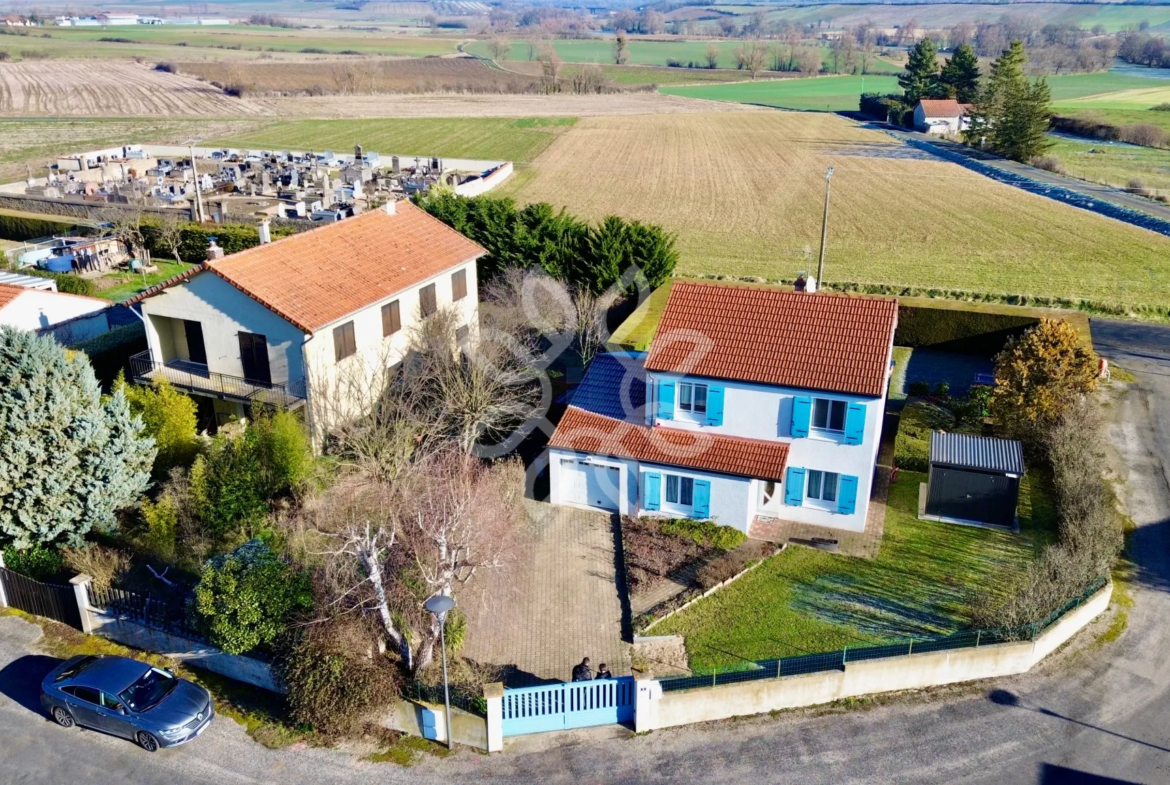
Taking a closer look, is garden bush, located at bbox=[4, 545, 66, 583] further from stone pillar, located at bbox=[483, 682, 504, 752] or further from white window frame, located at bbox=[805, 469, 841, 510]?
white window frame, located at bbox=[805, 469, 841, 510]

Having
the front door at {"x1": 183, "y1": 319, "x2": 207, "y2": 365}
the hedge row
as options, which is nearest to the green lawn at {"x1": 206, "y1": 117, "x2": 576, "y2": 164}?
the hedge row

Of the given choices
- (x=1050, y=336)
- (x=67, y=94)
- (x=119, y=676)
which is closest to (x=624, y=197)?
(x=1050, y=336)

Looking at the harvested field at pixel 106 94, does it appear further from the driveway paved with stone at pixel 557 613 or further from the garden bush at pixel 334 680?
the garden bush at pixel 334 680

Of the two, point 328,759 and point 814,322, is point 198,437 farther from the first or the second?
point 814,322

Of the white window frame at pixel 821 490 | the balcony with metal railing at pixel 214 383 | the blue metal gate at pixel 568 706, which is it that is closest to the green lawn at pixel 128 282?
the balcony with metal railing at pixel 214 383

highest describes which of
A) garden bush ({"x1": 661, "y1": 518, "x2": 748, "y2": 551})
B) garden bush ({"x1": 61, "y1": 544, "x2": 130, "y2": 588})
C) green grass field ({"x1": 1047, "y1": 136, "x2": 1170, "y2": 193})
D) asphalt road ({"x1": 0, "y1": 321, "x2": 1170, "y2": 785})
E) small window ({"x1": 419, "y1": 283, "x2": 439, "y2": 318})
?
small window ({"x1": 419, "y1": 283, "x2": 439, "y2": 318})

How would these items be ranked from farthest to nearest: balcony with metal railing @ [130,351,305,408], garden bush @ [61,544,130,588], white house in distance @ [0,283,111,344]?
1. white house in distance @ [0,283,111,344]
2. balcony with metal railing @ [130,351,305,408]
3. garden bush @ [61,544,130,588]
